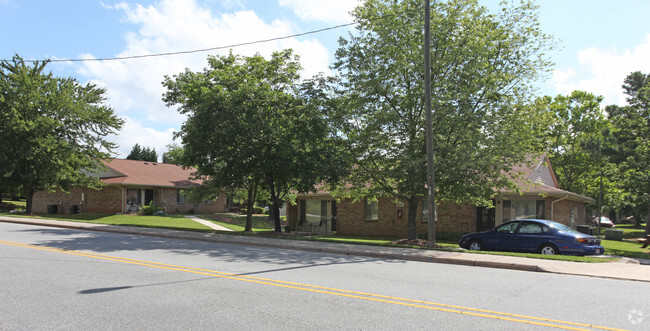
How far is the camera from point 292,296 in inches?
277

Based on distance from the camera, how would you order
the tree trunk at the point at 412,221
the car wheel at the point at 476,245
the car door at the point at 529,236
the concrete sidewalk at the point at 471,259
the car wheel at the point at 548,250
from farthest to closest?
the tree trunk at the point at 412,221 → the car wheel at the point at 476,245 → the car door at the point at 529,236 → the car wheel at the point at 548,250 → the concrete sidewalk at the point at 471,259

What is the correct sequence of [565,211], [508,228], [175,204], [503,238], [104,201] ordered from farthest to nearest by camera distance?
1. [175,204]
2. [104,201]
3. [565,211]
4. [508,228]
5. [503,238]

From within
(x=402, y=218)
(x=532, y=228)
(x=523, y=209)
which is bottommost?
(x=402, y=218)

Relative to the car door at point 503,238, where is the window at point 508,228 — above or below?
above

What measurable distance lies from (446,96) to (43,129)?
93.5ft

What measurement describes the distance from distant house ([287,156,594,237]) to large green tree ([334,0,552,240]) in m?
3.49

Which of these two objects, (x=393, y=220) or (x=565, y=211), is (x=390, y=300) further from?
(x=565, y=211)

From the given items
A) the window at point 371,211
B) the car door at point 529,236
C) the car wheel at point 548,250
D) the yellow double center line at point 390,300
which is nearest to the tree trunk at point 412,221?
the car door at point 529,236

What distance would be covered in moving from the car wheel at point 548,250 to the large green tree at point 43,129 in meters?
30.5

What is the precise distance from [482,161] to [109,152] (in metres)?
30.1

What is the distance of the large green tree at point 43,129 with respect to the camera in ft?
101

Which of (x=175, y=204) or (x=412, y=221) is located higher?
(x=412, y=221)

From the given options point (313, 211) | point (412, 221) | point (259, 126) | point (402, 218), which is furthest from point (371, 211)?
point (259, 126)

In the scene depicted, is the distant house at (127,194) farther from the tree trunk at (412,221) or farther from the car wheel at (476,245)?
the car wheel at (476,245)
